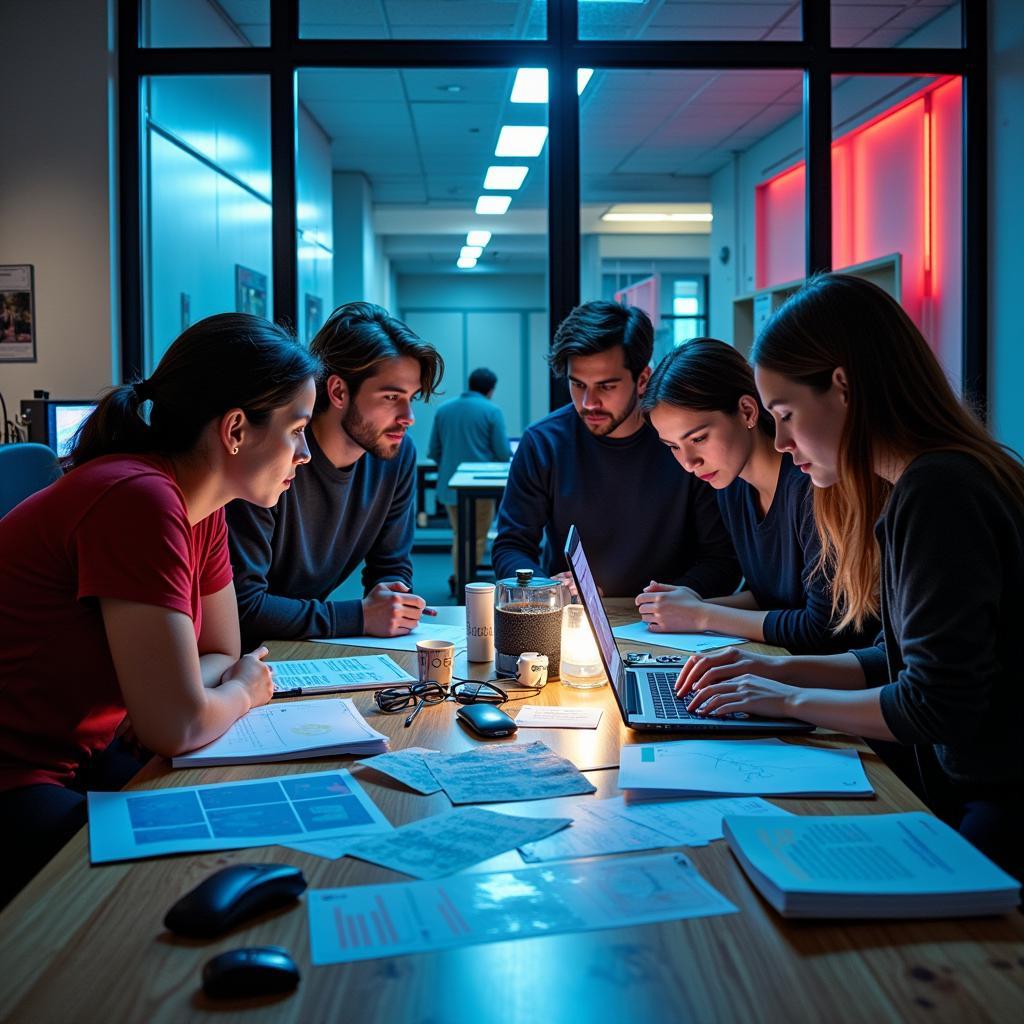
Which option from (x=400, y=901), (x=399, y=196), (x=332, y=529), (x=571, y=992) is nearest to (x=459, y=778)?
(x=400, y=901)

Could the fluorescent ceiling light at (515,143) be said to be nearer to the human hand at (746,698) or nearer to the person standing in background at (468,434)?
the person standing in background at (468,434)

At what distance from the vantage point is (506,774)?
129 centimetres

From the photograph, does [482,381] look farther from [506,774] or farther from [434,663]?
[506,774]

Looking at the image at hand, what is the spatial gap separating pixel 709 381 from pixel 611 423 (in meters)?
0.51

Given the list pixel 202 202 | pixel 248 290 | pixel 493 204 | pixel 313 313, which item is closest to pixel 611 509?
pixel 202 202

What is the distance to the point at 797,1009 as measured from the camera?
2.56ft

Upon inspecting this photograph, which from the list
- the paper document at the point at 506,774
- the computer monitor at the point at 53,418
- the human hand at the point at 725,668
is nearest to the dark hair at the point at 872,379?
the human hand at the point at 725,668

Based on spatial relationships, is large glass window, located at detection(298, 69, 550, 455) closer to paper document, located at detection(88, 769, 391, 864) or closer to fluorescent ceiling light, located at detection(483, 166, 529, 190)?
fluorescent ceiling light, located at detection(483, 166, 529, 190)

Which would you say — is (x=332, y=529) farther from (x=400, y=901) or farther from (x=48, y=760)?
(x=400, y=901)

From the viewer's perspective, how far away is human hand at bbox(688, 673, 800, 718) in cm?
145

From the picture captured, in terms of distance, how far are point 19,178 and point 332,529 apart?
7.46 feet

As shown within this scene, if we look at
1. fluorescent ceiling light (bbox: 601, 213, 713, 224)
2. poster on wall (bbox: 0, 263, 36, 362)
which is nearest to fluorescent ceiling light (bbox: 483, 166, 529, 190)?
fluorescent ceiling light (bbox: 601, 213, 713, 224)

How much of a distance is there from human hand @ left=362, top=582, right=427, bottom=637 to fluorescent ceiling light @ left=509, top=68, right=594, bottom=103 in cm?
242

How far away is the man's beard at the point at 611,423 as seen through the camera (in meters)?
2.66
